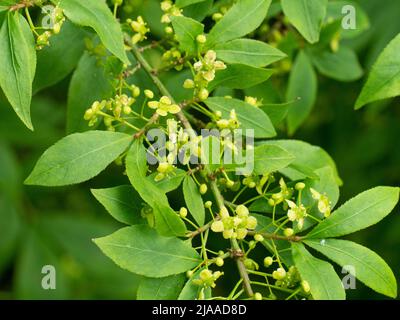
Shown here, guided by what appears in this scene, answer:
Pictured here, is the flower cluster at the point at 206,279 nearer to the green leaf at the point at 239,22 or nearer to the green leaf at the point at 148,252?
the green leaf at the point at 148,252

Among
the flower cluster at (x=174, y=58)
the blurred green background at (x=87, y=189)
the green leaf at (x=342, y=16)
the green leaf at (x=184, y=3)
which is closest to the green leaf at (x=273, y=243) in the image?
the flower cluster at (x=174, y=58)

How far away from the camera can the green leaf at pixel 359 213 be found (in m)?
1.80

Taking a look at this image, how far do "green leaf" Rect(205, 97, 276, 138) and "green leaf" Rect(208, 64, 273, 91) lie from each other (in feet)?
0.17

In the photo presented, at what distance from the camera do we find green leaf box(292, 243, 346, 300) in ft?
5.62

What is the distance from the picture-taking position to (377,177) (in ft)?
12.5

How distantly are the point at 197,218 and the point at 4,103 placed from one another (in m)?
2.00

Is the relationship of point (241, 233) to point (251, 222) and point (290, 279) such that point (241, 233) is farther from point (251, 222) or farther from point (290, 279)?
point (290, 279)

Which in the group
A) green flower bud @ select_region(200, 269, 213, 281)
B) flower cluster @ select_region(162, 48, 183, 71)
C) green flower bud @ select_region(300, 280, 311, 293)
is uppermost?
flower cluster @ select_region(162, 48, 183, 71)

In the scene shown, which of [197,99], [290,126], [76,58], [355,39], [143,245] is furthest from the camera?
[355,39]

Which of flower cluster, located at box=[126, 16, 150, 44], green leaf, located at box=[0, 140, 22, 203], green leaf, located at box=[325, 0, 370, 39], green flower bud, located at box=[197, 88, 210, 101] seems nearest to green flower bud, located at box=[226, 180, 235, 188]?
green flower bud, located at box=[197, 88, 210, 101]

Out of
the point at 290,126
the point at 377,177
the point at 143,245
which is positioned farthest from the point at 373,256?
the point at 377,177

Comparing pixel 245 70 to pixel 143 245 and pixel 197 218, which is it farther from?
pixel 143 245

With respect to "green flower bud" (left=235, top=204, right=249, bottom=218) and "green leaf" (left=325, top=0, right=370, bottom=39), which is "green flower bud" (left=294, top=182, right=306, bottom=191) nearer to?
"green flower bud" (left=235, top=204, right=249, bottom=218)
